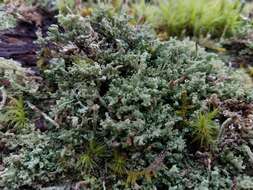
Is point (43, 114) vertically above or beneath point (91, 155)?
above

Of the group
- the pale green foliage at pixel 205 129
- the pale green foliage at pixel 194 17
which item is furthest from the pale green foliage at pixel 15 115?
the pale green foliage at pixel 194 17

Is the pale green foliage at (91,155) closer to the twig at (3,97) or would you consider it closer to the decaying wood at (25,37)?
the twig at (3,97)

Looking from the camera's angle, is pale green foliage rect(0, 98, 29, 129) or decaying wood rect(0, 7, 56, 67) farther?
decaying wood rect(0, 7, 56, 67)

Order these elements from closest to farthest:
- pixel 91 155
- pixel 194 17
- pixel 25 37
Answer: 1. pixel 91 155
2. pixel 25 37
3. pixel 194 17

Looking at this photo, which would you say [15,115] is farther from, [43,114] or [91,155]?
[91,155]

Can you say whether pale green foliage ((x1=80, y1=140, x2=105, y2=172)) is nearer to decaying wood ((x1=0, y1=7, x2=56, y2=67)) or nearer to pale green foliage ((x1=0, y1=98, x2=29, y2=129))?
pale green foliage ((x1=0, y1=98, x2=29, y2=129))

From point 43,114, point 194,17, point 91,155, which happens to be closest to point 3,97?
point 43,114

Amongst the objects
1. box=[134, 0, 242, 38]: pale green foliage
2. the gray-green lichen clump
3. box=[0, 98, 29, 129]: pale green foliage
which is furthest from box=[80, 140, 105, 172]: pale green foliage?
box=[134, 0, 242, 38]: pale green foliage

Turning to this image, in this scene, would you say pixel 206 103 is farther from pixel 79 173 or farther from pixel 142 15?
pixel 142 15

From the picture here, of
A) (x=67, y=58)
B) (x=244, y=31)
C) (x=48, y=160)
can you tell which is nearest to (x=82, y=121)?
(x=48, y=160)
